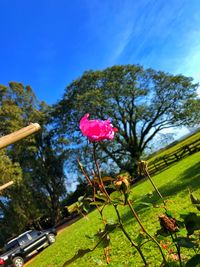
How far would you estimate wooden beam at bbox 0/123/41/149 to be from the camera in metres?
2.44

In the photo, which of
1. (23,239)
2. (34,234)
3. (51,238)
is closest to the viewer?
(23,239)

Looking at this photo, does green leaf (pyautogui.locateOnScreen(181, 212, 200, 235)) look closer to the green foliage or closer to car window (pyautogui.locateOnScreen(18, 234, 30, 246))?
car window (pyautogui.locateOnScreen(18, 234, 30, 246))

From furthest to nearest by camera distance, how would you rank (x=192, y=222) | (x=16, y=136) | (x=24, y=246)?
(x=24, y=246), (x=16, y=136), (x=192, y=222)

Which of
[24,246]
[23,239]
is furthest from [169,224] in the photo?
[23,239]

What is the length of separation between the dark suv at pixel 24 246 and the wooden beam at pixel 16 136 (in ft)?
45.8

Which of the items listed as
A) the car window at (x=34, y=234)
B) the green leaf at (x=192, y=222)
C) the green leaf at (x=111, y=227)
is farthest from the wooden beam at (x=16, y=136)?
the car window at (x=34, y=234)

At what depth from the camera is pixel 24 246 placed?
15930 millimetres

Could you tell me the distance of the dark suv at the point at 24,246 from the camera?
15211 millimetres

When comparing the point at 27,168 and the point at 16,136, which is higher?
the point at 27,168

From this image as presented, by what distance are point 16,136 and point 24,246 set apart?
48.3ft

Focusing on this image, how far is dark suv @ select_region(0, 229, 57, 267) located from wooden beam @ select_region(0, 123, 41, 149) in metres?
14.0

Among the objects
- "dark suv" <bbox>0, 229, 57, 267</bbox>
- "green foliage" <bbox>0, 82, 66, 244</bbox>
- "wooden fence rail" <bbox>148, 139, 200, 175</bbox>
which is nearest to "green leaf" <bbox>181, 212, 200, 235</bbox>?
"dark suv" <bbox>0, 229, 57, 267</bbox>

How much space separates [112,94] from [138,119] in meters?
4.22

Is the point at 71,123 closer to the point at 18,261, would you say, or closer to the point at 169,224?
the point at 18,261
